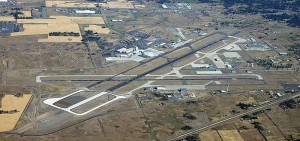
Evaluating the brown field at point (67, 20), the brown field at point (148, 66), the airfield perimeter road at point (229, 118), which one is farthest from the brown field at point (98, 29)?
the airfield perimeter road at point (229, 118)

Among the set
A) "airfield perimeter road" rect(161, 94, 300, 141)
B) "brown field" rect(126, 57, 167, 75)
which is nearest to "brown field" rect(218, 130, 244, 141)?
"airfield perimeter road" rect(161, 94, 300, 141)

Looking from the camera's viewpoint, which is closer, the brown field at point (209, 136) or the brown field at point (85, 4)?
the brown field at point (209, 136)

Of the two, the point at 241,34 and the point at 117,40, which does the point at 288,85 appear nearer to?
the point at 241,34

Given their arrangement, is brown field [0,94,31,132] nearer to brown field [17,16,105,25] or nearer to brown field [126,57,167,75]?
brown field [126,57,167,75]

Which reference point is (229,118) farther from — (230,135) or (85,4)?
(85,4)

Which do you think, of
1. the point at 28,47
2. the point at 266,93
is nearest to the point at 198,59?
the point at 266,93

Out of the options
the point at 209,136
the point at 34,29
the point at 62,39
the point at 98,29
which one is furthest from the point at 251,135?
the point at 34,29

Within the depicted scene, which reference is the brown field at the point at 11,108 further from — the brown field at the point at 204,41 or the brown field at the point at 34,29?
the brown field at the point at 204,41

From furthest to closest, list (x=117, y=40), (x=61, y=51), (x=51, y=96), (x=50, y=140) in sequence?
(x=117, y=40)
(x=61, y=51)
(x=51, y=96)
(x=50, y=140)
